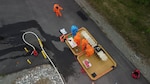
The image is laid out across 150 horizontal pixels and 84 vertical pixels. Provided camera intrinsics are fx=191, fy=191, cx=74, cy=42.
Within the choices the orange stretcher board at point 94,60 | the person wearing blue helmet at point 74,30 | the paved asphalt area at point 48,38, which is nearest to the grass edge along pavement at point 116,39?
the paved asphalt area at point 48,38

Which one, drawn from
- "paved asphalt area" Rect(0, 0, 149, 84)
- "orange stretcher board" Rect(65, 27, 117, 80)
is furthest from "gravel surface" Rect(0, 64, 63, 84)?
"orange stretcher board" Rect(65, 27, 117, 80)

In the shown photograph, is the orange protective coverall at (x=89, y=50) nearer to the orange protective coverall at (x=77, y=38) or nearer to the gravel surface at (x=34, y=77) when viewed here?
the orange protective coverall at (x=77, y=38)

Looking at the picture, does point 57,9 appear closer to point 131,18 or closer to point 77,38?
point 77,38

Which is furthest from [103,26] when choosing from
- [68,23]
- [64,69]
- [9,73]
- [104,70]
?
[9,73]

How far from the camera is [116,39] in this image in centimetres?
1230

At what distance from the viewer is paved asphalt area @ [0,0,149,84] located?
36.0 feet

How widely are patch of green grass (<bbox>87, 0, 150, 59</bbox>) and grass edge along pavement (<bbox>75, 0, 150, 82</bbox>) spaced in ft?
0.90

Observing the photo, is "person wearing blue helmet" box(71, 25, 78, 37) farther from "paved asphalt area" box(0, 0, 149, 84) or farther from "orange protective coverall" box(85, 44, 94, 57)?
"orange protective coverall" box(85, 44, 94, 57)

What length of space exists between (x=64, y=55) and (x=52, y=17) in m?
3.02

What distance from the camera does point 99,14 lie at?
13336 millimetres

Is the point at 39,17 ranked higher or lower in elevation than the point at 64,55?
higher

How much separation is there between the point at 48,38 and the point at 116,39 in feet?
14.3

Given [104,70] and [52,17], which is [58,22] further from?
[104,70]

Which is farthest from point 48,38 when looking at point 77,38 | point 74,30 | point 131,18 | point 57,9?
point 131,18
